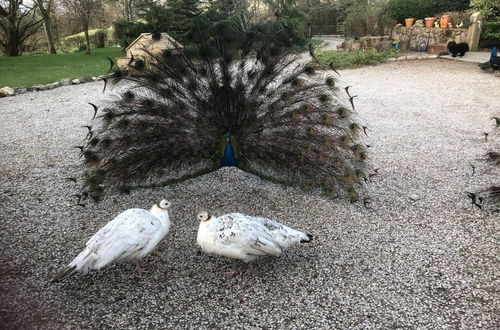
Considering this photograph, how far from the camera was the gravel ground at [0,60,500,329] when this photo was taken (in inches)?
119

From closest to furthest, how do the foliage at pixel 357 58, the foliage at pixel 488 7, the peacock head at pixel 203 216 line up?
the peacock head at pixel 203 216
the foliage at pixel 357 58
the foliage at pixel 488 7

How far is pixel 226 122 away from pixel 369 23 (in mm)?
17594

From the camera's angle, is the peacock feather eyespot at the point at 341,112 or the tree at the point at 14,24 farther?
the tree at the point at 14,24

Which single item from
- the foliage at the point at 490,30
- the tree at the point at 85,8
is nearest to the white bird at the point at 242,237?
the foliage at the point at 490,30

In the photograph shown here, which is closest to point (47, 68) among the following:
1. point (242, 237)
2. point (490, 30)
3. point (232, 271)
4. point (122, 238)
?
point (122, 238)

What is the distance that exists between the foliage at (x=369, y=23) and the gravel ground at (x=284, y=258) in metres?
14.5

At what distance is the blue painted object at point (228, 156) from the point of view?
448cm

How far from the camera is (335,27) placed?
102 feet

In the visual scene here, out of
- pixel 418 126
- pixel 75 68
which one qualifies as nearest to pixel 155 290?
pixel 418 126

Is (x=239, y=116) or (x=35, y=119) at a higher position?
(x=239, y=116)

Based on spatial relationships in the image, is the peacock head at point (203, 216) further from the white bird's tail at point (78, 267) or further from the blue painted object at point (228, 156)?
the blue painted object at point (228, 156)

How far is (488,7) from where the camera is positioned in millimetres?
15680

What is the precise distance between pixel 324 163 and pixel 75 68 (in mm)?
13762

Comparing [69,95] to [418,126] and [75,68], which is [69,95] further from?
[418,126]
